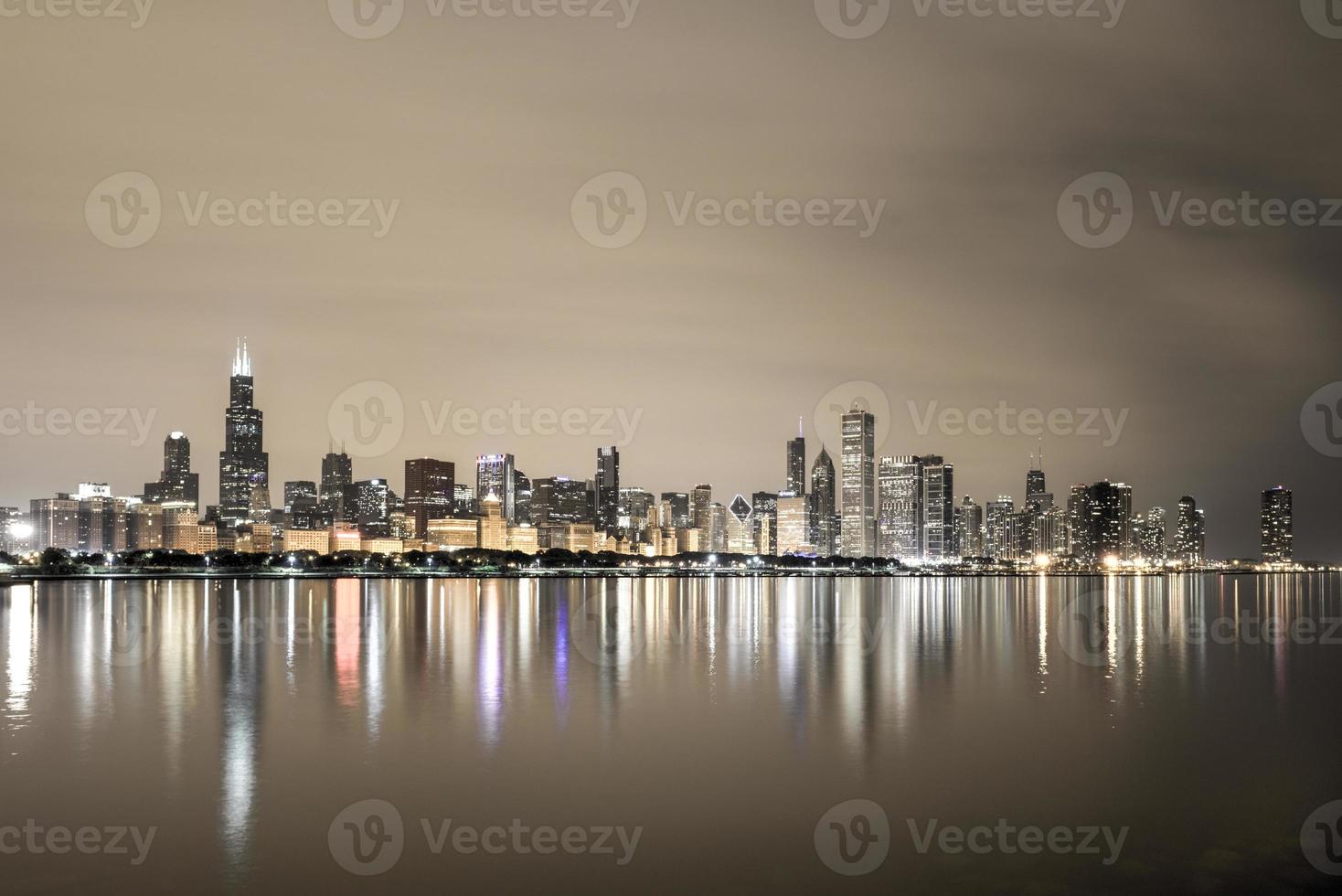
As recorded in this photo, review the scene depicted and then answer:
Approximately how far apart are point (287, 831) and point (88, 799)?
5415 millimetres

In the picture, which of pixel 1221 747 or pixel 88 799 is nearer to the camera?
pixel 88 799

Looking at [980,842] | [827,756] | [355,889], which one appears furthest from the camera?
[827,756]

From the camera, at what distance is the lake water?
61.1ft

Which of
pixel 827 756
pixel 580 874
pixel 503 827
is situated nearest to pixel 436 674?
pixel 827 756

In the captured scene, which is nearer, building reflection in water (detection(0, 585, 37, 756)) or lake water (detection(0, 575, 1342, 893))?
lake water (detection(0, 575, 1342, 893))

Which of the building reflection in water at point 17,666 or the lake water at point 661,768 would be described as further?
the building reflection in water at point 17,666

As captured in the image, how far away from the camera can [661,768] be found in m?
26.5

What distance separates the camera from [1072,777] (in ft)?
84.4

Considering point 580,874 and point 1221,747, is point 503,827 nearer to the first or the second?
point 580,874

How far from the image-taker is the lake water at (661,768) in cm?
1862

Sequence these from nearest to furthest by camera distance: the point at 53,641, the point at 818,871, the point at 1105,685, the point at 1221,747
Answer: the point at 818,871
the point at 1221,747
the point at 1105,685
the point at 53,641

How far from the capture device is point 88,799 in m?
22.7

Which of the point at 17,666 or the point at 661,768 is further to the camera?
the point at 17,666

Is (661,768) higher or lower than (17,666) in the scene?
higher
